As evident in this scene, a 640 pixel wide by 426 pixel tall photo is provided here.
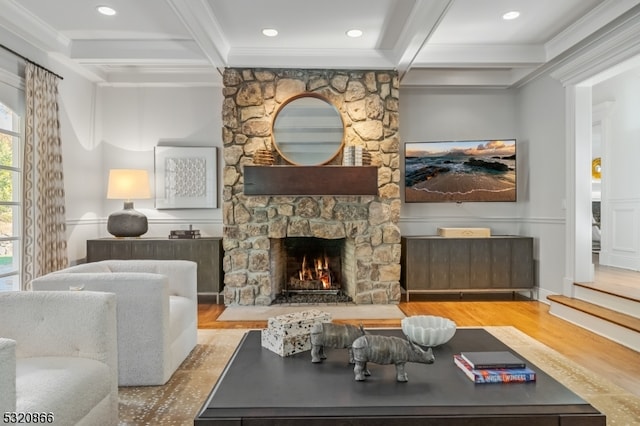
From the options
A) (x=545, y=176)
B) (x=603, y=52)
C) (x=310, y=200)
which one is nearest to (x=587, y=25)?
(x=603, y=52)

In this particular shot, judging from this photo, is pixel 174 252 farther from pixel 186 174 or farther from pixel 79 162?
pixel 79 162

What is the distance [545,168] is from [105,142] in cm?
530

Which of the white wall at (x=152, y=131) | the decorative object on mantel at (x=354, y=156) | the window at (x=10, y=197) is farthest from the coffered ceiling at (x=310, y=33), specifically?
the decorative object on mantel at (x=354, y=156)

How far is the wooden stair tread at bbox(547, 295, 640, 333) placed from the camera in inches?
131

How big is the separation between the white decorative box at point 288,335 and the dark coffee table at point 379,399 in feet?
0.40

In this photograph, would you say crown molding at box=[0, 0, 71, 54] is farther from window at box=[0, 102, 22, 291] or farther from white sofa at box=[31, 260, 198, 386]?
white sofa at box=[31, 260, 198, 386]

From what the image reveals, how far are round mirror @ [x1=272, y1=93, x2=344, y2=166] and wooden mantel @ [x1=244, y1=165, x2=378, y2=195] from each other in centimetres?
18

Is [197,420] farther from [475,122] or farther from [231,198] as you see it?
[475,122]

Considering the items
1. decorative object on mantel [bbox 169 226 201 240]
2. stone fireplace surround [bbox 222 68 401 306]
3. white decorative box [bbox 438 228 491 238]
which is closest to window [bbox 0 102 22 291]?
decorative object on mantel [bbox 169 226 201 240]

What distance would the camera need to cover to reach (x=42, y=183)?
4004 mm

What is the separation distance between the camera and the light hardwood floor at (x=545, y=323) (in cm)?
286

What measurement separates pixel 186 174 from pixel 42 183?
159 centimetres

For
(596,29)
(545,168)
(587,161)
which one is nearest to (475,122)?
(545,168)

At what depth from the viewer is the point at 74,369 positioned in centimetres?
170
